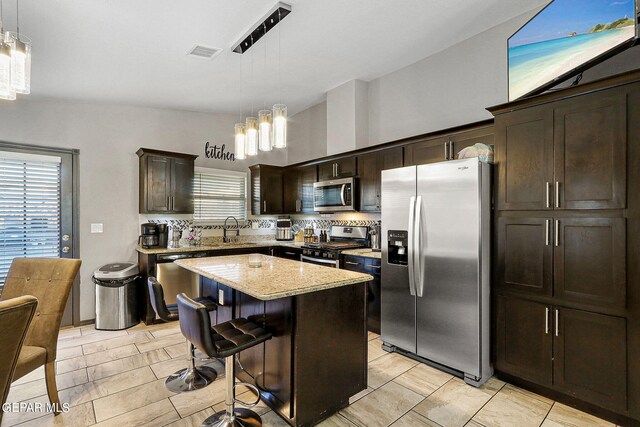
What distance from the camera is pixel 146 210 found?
14.5ft

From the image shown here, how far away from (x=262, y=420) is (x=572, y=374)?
7.10 ft

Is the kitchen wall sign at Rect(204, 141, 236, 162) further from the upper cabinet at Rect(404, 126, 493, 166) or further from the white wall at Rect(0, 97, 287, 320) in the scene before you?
the upper cabinet at Rect(404, 126, 493, 166)

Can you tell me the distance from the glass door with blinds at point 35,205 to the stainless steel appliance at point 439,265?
3971mm

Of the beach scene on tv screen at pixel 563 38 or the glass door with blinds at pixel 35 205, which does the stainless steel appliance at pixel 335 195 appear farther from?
the glass door with blinds at pixel 35 205

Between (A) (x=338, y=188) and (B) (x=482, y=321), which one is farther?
(A) (x=338, y=188)

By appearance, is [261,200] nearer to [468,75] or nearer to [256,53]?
[256,53]

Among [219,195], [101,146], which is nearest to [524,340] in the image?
[219,195]

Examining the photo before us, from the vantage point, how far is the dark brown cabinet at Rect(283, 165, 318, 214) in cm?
513

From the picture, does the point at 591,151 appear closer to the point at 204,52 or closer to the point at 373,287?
the point at 373,287

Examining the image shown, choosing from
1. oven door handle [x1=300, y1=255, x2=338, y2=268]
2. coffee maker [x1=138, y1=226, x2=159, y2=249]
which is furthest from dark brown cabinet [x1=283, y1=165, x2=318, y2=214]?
coffee maker [x1=138, y1=226, x2=159, y2=249]

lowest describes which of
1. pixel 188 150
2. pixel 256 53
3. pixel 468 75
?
pixel 188 150

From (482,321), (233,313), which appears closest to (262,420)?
(233,313)

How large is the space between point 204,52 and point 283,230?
3.11m

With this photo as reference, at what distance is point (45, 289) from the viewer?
2.30m
